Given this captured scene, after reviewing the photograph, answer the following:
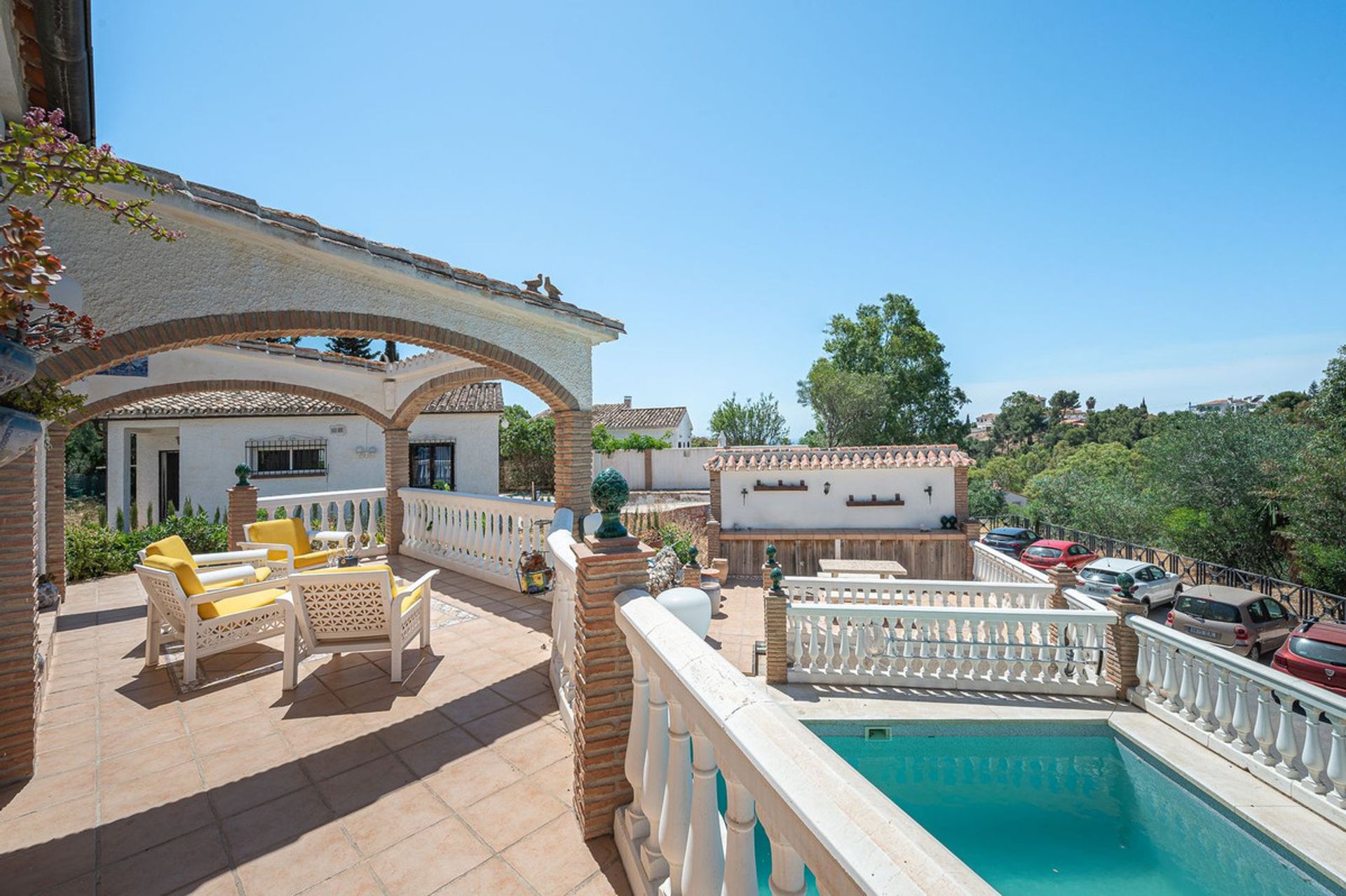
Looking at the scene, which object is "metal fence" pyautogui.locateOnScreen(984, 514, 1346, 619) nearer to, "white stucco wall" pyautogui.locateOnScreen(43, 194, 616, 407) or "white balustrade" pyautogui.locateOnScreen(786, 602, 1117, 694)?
"white balustrade" pyautogui.locateOnScreen(786, 602, 1117, 694)

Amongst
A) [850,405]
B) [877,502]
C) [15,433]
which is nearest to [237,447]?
[15,433]

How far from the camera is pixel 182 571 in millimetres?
3838

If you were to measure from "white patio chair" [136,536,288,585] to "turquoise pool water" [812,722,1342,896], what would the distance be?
565 cm

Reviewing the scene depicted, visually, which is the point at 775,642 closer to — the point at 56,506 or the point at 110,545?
the point at 56,506

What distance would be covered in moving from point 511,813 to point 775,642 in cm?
474

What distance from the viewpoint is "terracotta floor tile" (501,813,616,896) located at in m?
2.06

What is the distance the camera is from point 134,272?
11.7 feet

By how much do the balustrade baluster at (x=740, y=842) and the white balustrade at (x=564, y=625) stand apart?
1684 millimetres

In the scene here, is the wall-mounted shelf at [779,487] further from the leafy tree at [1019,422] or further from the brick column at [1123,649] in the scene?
the leafy tree at [1019,422]

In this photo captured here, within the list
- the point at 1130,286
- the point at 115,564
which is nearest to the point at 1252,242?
the point at 1130,286

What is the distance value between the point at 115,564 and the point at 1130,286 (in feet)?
89.3

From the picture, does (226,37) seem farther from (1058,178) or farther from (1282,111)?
(1282,111)

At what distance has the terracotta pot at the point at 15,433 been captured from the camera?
1.66m

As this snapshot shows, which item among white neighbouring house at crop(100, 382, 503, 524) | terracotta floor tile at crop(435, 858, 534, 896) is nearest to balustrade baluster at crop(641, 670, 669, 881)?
terracotta floor tile at crop(435, 858, 534, 896)
